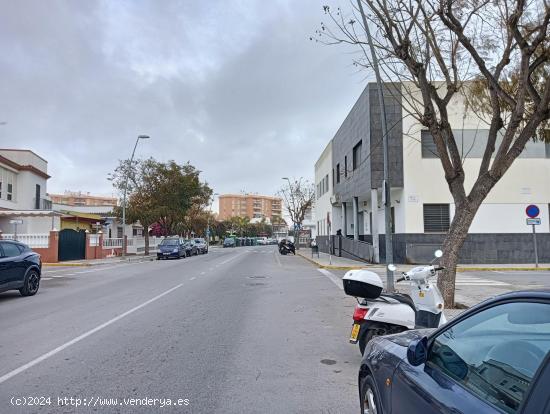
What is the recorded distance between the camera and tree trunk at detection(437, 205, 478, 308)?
1003cm

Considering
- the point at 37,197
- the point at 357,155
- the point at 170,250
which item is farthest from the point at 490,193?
the point at 37,197

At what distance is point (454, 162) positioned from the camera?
34.2 ft

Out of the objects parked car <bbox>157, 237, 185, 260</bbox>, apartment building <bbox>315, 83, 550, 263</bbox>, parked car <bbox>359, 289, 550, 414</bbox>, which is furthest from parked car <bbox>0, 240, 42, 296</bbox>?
parked car <bbox>157, 237, 185, 260</bbox>

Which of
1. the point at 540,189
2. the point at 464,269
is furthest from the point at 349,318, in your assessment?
the point at 540,189

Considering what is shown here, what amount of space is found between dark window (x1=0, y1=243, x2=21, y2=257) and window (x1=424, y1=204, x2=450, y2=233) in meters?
19.1

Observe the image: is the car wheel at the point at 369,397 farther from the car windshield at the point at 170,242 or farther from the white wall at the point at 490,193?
the car windshield at the point at 170,242

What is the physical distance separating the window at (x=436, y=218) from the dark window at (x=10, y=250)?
62.8 feet

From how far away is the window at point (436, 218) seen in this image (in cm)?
2466

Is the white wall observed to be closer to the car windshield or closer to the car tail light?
the car windshield

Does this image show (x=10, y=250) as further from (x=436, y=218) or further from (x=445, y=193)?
(x=445, y=193)

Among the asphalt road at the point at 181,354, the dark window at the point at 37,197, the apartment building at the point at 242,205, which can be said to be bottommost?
the asphalt road at the point at 181,354

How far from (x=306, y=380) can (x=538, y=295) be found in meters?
3.72

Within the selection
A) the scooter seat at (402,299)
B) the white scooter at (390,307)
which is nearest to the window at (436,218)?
the scooter seat at (402,299)

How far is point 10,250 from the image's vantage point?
1275cm
